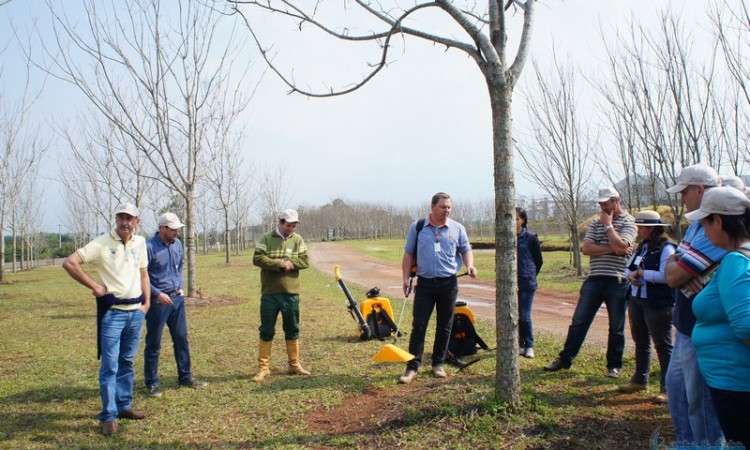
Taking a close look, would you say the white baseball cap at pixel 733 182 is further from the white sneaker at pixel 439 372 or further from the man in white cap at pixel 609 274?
the white sneaker at pixel 439 372

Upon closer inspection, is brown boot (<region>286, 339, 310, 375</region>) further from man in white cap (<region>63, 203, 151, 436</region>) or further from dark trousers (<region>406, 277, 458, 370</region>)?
man in white cap (<region>63, 203, 151, 436</region>)

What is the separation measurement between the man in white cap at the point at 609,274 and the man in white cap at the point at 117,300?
4.51m

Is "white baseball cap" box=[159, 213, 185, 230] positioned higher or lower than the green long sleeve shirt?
higher

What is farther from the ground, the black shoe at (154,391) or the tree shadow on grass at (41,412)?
the black shoe at (154,391)

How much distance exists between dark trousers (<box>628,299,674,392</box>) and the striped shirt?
0.49m

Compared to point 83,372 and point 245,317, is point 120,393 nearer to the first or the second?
point 83,372

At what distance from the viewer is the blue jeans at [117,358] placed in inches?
174

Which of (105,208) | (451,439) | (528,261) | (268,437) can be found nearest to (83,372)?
(268,437)

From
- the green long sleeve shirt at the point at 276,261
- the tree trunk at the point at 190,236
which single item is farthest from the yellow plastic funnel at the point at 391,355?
the tree trunk at the point at 190,236

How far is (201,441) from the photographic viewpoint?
4215 millimetres

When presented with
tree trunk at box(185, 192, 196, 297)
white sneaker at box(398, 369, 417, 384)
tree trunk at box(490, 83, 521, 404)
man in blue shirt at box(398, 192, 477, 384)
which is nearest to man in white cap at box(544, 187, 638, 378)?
man in blue shirt at box(398, 192, 477, 384)

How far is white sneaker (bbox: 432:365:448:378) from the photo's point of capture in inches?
214

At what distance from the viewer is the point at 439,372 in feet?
18.0

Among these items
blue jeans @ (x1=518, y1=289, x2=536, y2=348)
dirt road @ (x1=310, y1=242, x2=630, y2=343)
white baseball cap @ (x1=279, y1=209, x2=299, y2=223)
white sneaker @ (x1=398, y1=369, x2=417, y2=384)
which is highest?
white baseball cap @ (x1=279, y1=209, x2=299, y2=223)
